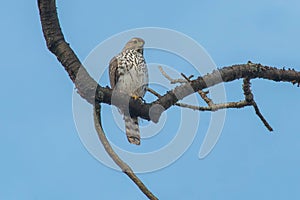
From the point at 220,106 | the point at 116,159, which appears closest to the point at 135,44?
the point at 220,106

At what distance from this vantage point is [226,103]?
17.3ft

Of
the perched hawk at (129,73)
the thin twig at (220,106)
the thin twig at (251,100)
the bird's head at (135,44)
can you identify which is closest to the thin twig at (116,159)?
the thin twig at (251,100)

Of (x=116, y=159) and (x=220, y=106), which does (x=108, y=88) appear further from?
(x=220, y=106)

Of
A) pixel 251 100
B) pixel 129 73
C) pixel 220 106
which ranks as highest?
pixel 129 73

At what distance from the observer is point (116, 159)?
3719 millimetres

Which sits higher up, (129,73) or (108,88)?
(129,73)

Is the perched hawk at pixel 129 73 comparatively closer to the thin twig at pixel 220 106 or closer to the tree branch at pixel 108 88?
the thin twig at pixel 220 106

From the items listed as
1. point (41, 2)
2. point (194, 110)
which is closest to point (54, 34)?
point (41, 2)

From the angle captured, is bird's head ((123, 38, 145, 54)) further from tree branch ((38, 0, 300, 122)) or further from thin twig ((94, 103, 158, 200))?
thin twig ((94, 103, 158, 200))

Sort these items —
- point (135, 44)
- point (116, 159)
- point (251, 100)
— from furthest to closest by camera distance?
point (135, 44) < point (251, 100) < point (116, 159)

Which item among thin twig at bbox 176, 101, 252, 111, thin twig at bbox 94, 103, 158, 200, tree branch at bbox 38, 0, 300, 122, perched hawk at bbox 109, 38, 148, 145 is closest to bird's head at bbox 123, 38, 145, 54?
perched hawk at bbox 109, 38, 148, 145

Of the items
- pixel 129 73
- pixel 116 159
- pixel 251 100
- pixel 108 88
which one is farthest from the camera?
pixel 129 73

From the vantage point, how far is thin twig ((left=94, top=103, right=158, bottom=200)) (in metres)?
3.57

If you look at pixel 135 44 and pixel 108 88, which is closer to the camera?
pixel 108 88
